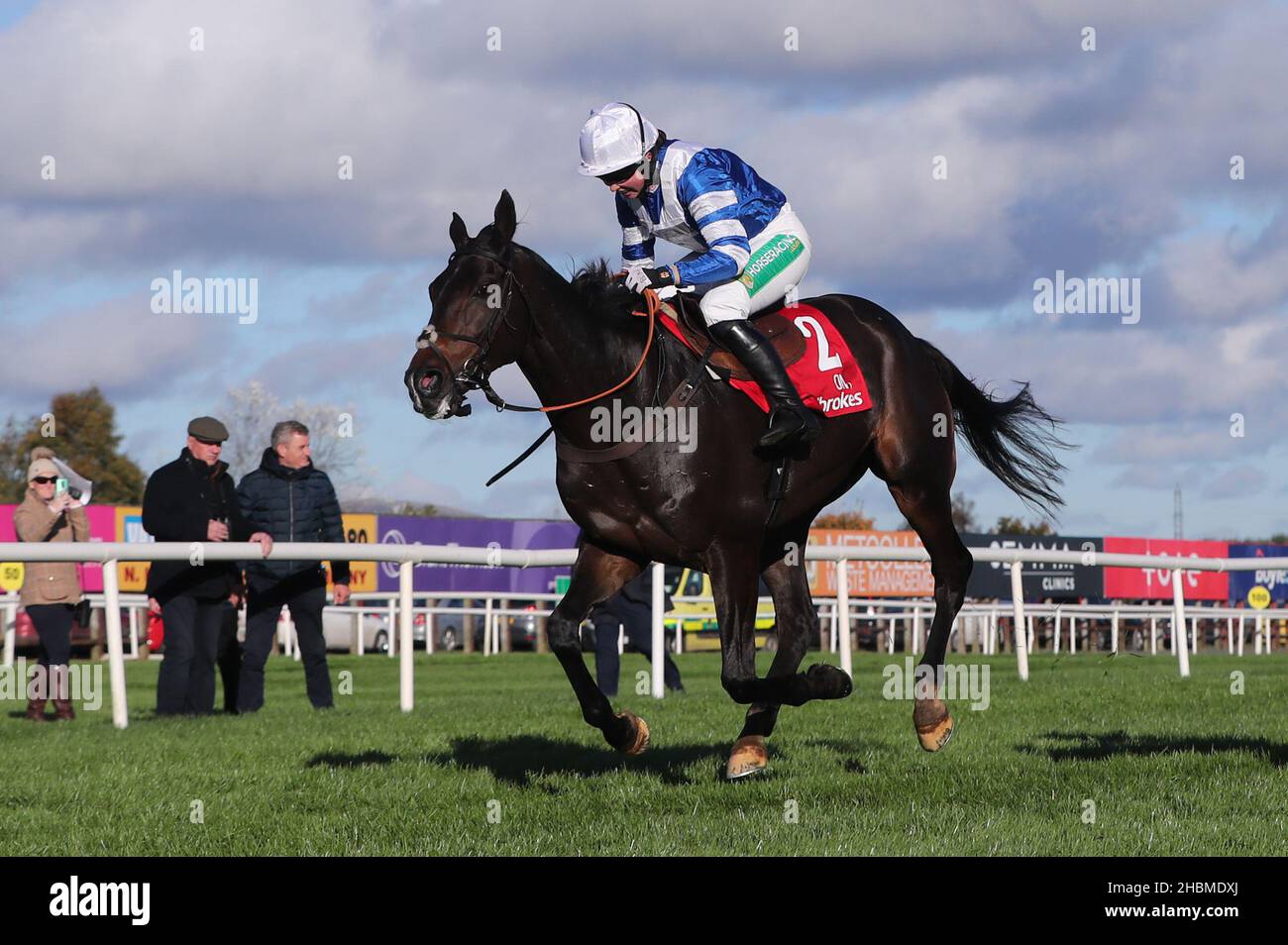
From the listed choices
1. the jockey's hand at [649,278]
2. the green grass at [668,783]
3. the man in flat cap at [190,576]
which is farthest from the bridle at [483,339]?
the man in flat cap at [190,576]

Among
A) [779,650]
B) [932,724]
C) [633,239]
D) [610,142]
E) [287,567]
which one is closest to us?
[610,142]

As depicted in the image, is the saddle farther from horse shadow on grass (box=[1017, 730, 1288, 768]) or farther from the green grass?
horse shadow on grass (box=[1017, 730, 1288, 768])

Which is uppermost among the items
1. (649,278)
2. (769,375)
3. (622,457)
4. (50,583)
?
(649,278)

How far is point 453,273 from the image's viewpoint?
5730 mm

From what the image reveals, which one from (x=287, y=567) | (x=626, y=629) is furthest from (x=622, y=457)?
(x=626, y=629)

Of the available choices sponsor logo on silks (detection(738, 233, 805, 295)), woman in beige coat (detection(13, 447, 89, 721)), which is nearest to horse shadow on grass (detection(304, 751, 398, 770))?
sponsor logo on silks (detection(738, 233, 805, 295))

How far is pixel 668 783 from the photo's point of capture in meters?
6.41

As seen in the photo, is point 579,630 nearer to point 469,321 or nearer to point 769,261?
point 469,321

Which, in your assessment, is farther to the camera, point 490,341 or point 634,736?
point 634,736

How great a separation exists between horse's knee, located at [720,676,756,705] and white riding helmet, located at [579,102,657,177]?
1974mm

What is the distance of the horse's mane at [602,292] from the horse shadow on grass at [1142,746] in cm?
281

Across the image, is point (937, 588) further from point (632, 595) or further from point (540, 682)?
point (540, 682)

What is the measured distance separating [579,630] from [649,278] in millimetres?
1415

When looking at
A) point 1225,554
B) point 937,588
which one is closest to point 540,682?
point 937,588
